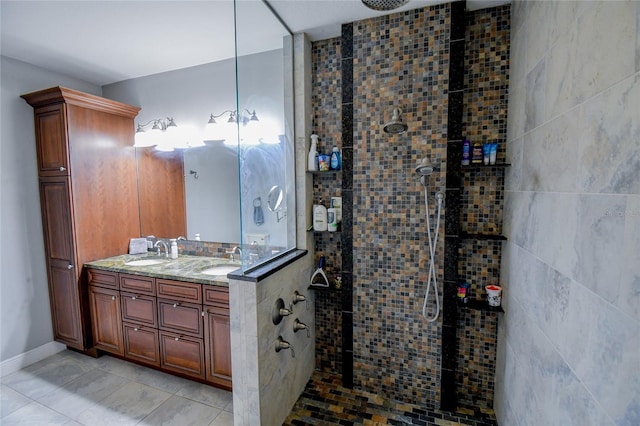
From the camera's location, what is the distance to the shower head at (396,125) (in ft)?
5.62

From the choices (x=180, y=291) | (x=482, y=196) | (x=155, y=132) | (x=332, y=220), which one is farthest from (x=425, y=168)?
(x=155, y=132)

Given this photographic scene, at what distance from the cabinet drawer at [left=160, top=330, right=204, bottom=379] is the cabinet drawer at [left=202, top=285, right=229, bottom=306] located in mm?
354

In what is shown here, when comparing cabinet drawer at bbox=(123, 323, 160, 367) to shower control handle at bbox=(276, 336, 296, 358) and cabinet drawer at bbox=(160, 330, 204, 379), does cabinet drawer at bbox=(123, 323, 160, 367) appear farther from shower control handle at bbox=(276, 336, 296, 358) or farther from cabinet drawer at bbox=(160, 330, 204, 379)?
shower control handle at bbox=(276, 336, 296, 358)

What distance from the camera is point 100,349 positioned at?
2596 mm

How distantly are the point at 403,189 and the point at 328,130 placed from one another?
2.43ft

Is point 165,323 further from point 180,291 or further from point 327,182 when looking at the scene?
point 327,182

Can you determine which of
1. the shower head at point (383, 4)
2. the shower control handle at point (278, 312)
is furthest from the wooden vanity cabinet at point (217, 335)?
the shower head at point (383, 4)

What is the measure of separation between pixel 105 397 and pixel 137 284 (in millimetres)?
837

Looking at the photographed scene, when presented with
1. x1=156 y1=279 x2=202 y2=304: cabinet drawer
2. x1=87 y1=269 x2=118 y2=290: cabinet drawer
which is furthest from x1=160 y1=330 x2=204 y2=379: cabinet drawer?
x1=87 y1=269 x2=118 y2=290: cabinet drawer

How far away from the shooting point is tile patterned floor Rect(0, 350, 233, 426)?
191cm

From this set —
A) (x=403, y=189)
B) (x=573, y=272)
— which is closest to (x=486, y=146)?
(x=403, y=189)

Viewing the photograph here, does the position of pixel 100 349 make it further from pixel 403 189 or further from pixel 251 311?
pixel 403 189

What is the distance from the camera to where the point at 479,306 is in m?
1.81

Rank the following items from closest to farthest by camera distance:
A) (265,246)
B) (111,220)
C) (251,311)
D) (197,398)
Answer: (251,311) < (265,246) < (197,398) < (111,220)
